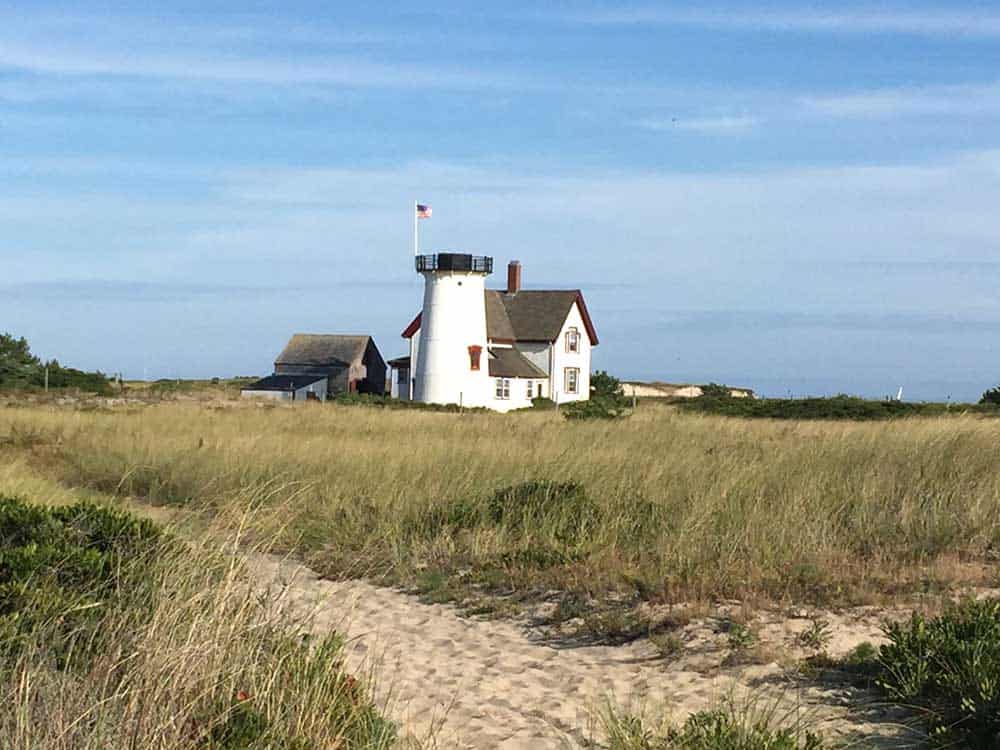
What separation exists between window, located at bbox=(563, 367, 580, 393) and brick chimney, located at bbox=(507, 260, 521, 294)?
514 centimetres

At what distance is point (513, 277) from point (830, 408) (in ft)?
78.2

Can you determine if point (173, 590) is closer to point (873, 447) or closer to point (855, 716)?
point (855, 716)

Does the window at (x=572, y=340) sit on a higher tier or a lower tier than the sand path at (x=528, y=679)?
higher

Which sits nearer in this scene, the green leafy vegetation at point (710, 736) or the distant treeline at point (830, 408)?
the green leafy vegetation at point (710, 736)

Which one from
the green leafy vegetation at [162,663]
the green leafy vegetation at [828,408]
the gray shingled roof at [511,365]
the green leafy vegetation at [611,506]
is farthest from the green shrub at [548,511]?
the gray shingled roof at [511,365]

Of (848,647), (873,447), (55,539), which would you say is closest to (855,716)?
(848,647)

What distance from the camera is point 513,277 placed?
6128 cm

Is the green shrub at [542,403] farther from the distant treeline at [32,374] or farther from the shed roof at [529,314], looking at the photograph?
the distant treeline at [32,374]

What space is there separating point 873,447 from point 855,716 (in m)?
10.4

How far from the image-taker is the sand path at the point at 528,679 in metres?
6.94

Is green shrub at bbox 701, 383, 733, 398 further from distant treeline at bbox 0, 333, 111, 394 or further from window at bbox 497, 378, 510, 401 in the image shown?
distant treeline at bbox 0, 333, 111, 394

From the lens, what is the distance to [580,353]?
60.0 metres

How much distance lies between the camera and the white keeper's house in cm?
5184

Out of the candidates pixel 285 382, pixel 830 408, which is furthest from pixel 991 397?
pixel 285 382
